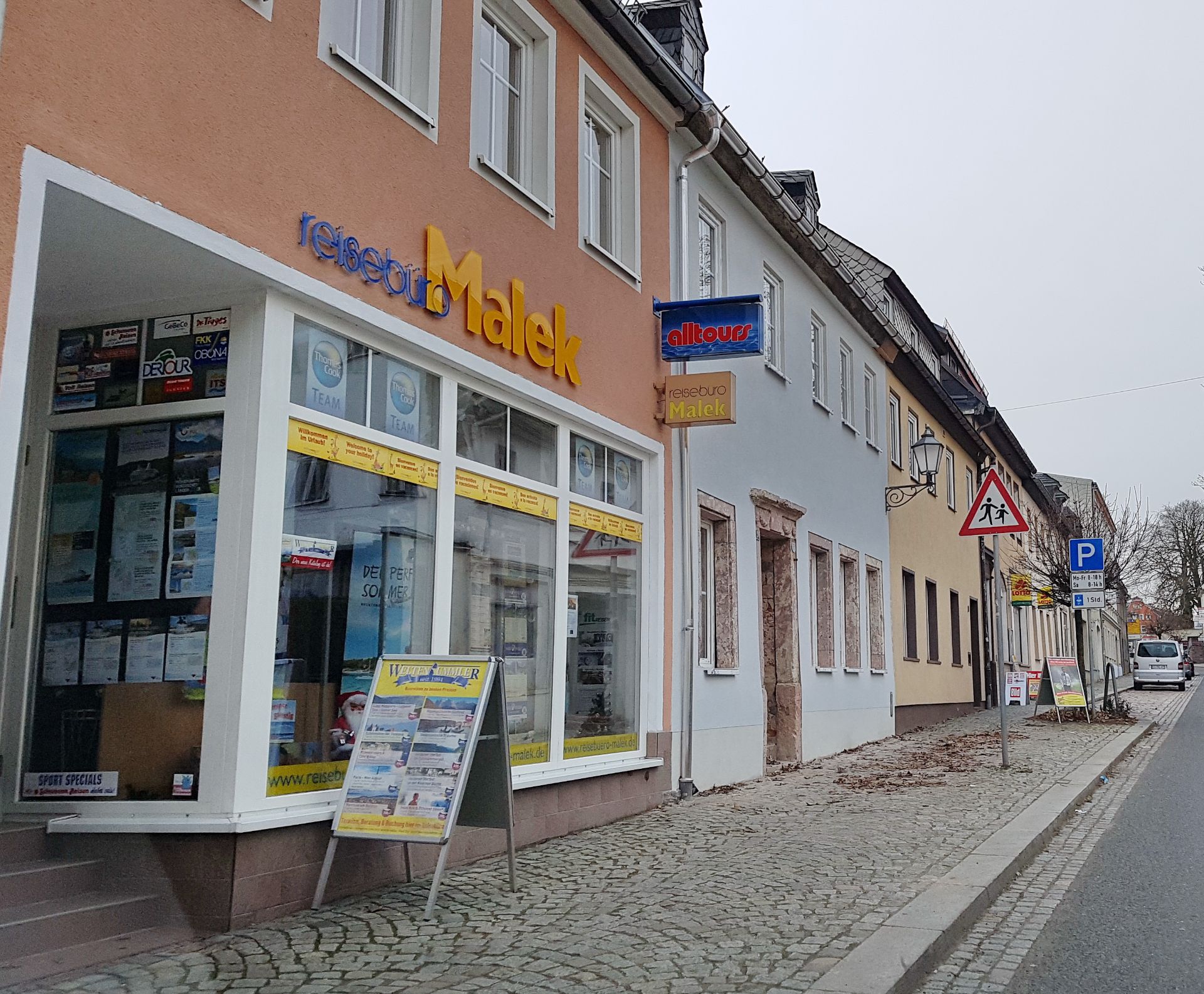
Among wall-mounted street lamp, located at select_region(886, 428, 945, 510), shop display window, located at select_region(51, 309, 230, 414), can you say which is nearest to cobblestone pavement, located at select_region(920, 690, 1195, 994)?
shop display window, located at select_region(51, 309, 230, 414)

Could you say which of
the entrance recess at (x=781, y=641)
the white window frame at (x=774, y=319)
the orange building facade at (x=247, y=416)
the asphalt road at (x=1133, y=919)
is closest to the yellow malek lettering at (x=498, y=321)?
the orange building facade at (x=247, y=416)

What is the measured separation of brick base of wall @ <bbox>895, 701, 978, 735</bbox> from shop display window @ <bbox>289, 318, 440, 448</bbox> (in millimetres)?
14219

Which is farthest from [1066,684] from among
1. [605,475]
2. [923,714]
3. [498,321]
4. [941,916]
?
[941,916]

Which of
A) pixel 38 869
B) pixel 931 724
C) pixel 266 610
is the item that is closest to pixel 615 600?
pixel 266 610

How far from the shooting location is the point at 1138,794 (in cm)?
1254

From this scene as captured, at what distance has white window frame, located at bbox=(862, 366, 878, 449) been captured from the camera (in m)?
19.8

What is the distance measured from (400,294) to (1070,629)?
49.7m

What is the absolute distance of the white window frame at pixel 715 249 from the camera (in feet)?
42.6

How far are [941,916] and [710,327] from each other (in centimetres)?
607

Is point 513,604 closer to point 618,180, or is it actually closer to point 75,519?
point 75,519

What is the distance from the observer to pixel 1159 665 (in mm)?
48594

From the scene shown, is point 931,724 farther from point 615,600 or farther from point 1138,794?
point 615,600

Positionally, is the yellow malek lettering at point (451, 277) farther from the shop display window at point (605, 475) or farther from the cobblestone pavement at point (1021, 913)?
the cobblestone pavement at point (1021, 913)

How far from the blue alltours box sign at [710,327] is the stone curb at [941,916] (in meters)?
4.30
